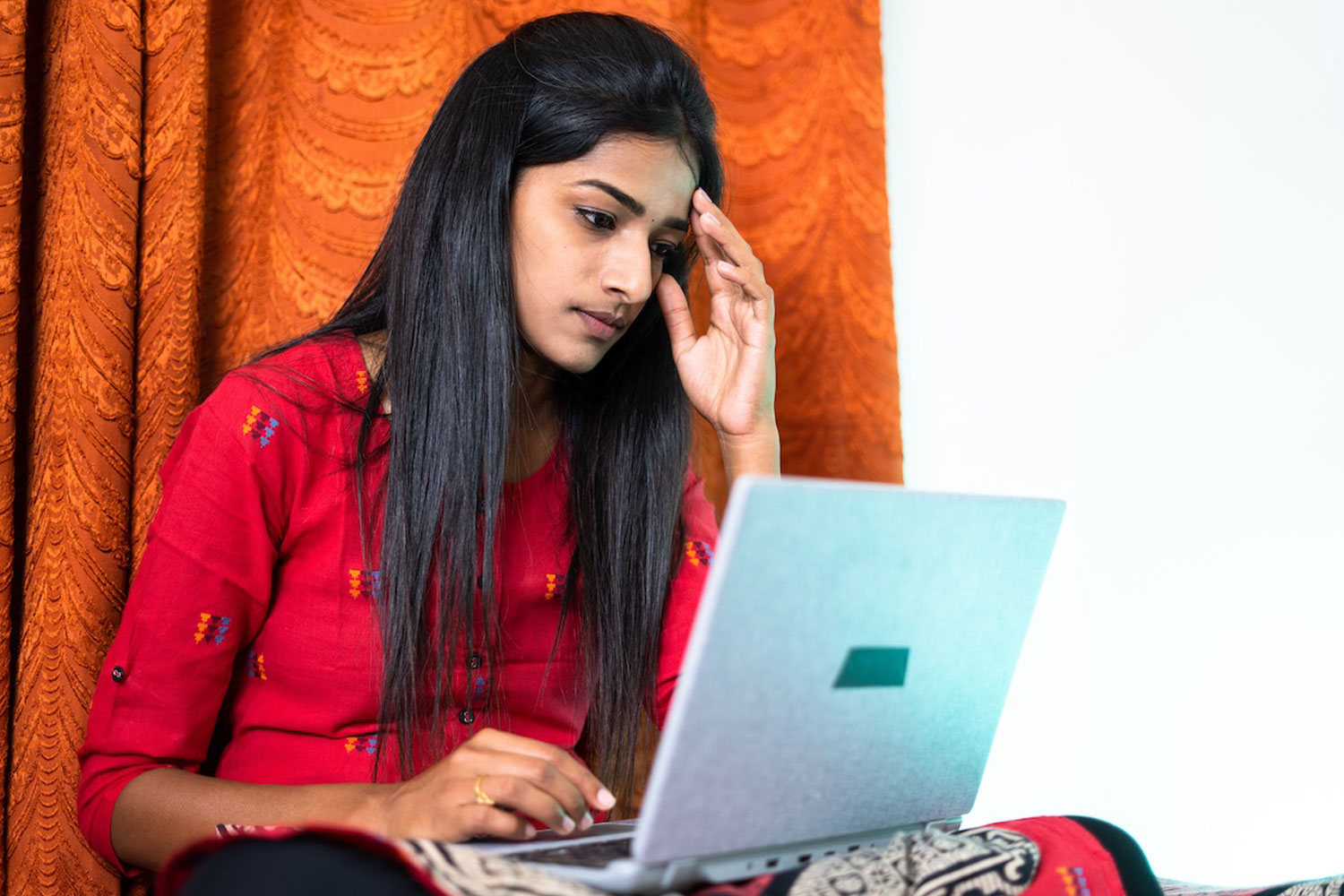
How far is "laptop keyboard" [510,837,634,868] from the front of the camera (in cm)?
69

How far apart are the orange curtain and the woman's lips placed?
37 cm

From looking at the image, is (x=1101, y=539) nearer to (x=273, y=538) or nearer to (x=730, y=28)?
(x=730, y=28)

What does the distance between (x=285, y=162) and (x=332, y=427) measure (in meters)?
0.46

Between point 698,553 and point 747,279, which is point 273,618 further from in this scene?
point 747,279

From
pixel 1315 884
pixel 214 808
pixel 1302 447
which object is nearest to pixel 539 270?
pixel 214 808

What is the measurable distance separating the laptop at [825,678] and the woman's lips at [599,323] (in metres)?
0.55

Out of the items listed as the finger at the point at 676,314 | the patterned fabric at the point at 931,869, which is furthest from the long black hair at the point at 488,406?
the patterned fabric at the point at 931,869

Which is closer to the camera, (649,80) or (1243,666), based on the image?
(649,80)

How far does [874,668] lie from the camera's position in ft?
2.32

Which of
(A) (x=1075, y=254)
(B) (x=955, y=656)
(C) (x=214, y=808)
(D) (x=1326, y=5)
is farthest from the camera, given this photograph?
(A) (x=1075, y=254)

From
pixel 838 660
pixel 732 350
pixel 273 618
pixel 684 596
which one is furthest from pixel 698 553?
pixel 838 660

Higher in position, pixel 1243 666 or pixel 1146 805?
pixel 1243 666

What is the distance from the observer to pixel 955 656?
0.77 metres

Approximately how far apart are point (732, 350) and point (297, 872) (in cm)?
94
